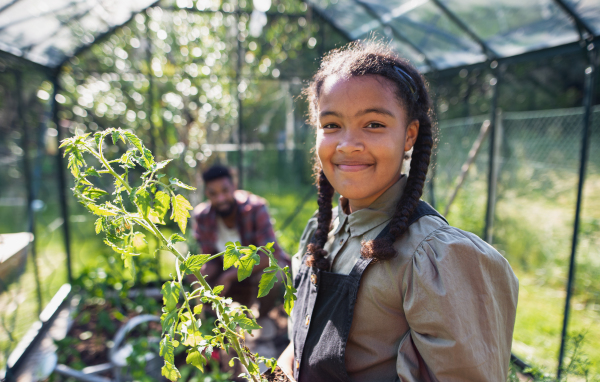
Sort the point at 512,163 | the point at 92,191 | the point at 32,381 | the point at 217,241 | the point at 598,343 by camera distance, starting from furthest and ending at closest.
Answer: the point at 512,163, the point at 217,241, the point at 598,343, the point at 32,381, the point at 92,191

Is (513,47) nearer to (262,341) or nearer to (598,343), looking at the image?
(598,343)

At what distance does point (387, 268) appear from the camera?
3.13 ft

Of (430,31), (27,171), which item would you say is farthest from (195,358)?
(430,31)

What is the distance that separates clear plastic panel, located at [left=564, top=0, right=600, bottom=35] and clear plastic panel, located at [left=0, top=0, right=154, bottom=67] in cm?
348

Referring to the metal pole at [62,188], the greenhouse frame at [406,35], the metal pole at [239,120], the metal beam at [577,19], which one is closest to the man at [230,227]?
the metal pole at [239,120]

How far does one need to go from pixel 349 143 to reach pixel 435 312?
18.5 inches

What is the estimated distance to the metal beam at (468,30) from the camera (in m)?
3.02

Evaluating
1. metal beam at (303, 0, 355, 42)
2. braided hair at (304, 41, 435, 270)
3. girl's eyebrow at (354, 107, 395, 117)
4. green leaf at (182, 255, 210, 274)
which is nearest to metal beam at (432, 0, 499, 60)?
metal beam at (303, 0, 355, 42)

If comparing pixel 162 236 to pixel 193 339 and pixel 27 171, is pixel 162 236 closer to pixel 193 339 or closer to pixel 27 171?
pixel 193 339

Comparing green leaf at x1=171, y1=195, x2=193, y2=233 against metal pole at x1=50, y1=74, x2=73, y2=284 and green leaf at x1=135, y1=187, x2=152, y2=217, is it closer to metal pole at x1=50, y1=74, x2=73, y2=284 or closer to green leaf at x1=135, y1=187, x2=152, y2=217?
green leaf at x1=135, y1=187, x2=152, y2=217

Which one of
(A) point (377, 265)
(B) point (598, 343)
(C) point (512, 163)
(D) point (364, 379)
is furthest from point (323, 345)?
(C) point (512, 163)

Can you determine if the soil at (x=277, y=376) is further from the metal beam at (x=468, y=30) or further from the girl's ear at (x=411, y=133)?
the metal beam at (x=468, y=30)

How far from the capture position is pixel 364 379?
3.21ft

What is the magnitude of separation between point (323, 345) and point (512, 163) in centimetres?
615
